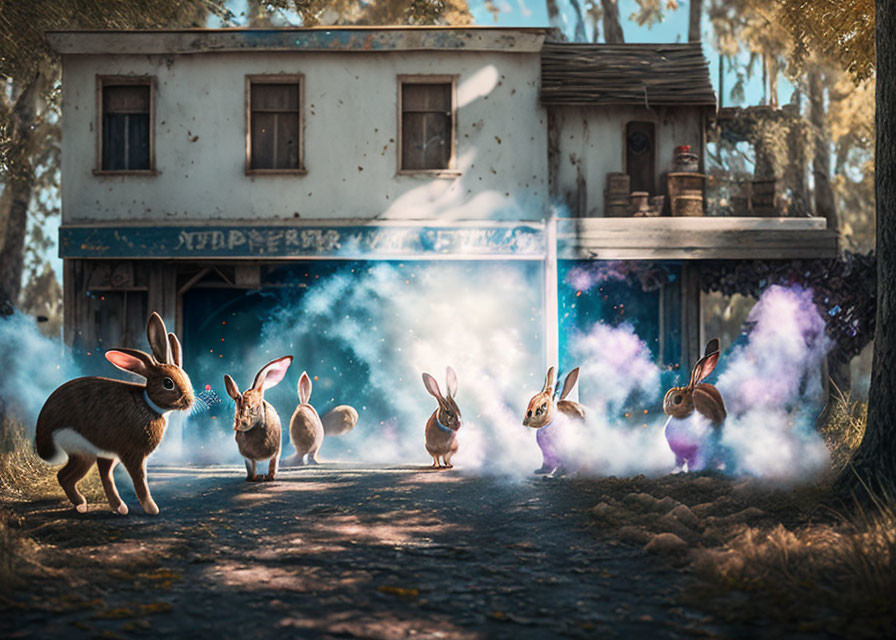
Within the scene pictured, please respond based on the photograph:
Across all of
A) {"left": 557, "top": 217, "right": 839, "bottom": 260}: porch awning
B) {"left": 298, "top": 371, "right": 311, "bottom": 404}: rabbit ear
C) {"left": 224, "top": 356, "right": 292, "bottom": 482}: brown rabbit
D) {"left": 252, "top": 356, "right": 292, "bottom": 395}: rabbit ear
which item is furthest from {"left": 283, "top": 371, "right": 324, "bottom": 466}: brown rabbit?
{"left": 557, "top": 217, "right": 839, "bottom": 260}: porch awning

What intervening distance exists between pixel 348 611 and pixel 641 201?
398 inches

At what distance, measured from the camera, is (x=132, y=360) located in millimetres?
8070

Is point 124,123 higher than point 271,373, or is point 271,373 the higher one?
point 124,123

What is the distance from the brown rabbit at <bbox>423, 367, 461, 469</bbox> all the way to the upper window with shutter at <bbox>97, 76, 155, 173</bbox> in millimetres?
6307

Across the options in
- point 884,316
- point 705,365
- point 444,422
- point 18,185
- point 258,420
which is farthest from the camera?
point 18,185

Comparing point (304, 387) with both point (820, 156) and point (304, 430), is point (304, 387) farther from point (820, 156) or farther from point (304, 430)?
point (820, 156)

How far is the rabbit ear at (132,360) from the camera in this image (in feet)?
26.3

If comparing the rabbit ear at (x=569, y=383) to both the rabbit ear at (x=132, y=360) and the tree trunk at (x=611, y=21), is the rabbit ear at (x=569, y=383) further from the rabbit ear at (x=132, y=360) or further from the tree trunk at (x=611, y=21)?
the tree trunk at (x=611, y=21)

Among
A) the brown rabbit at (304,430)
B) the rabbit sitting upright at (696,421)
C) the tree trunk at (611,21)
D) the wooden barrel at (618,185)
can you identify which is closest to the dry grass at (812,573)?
the rabbit sitting upright at (696,421)

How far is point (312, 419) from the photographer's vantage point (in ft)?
40.7

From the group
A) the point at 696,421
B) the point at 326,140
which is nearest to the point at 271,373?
the point at 696,421

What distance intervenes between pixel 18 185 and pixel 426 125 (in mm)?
11017

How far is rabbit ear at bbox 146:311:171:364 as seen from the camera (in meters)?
8.13

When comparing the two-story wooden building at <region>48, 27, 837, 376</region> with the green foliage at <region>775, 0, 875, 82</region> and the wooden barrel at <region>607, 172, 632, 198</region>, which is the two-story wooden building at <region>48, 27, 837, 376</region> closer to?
the wooden barrel at <region>607, 172, 632, 198</region>
